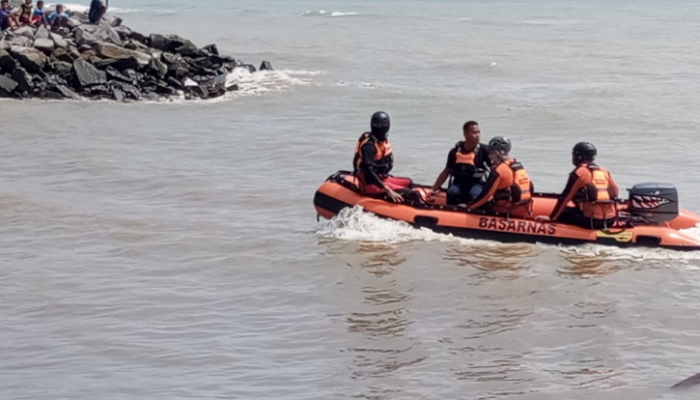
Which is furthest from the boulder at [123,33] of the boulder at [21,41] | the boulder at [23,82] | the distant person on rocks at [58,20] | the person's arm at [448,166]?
the person's arm at [448,166]

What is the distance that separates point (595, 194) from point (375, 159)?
241 centimetres

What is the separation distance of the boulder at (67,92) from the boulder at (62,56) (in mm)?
1045

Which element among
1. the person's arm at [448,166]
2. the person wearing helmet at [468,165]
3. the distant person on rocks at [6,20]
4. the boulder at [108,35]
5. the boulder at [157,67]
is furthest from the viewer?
the distant person on rocks at [6,20]

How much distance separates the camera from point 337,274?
420 inches

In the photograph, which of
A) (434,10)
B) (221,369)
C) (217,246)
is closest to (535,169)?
(217,246)

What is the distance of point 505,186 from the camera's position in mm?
10938

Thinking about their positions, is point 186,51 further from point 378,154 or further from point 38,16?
point 378,154

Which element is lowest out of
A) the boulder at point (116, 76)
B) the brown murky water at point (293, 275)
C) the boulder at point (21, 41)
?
the brown murky water at point (293, 275)

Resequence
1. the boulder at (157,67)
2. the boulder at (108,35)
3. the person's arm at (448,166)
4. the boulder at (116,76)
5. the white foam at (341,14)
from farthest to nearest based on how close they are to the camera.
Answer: the white foam at (341,14), the boulder at (108,35), the boulder at (157,67), the boulder at (116,76), the person's arm at (448,166)

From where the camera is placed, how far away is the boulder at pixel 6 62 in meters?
23.6

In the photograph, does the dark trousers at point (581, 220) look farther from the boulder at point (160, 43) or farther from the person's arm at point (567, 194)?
the boulder at point (160, 43)

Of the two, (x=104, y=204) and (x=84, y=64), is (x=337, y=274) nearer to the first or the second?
(x=104, y=204)

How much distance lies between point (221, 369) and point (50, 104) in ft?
53.2

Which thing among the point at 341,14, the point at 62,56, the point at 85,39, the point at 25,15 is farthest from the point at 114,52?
the point at 341,14
